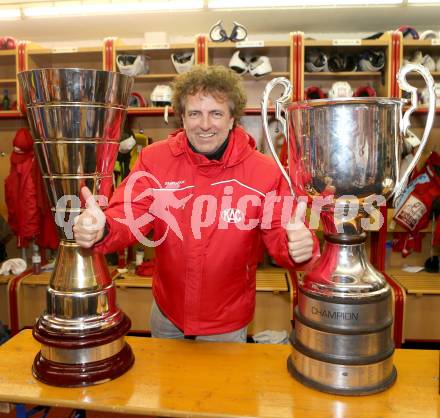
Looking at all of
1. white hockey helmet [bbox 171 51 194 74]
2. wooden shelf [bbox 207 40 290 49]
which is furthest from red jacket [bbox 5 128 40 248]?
wooden shelf [bbox 207 40 290 49]

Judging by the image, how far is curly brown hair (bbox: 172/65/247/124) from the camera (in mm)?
1617

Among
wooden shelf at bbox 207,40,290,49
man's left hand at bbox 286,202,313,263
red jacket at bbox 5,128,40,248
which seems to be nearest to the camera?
man's left hand at bbox 286,202,313,263

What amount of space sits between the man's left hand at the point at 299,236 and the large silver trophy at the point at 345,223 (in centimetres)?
5

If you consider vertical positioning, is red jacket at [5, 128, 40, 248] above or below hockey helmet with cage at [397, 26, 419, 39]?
below

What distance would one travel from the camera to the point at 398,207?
3516 millimetres

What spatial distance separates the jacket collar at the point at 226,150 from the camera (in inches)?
65.6

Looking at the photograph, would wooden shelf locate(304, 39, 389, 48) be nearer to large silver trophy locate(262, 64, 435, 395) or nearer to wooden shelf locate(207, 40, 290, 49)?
wooden shelf locate(207, 40, 290, 49)

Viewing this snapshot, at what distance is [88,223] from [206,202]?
0.49m

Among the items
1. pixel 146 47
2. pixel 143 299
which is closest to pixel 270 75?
pixel 146 47

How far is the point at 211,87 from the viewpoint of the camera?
1.61 m

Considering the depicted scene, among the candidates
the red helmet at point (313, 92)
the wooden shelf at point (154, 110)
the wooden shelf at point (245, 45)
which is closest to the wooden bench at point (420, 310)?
the red helmet at point (313, 92)

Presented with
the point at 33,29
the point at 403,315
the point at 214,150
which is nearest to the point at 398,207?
the point at 403,315

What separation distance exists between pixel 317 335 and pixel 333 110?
572 mm

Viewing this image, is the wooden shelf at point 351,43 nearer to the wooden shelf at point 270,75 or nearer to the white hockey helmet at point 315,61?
the white hockey helmet at point 315,61
